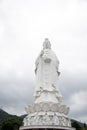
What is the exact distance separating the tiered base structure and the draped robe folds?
0.58 m

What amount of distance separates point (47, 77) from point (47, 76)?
70mm

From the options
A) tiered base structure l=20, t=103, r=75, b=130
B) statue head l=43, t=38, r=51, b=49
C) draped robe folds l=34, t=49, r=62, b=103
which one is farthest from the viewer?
statue head l=43, t=38, r=51, b=49

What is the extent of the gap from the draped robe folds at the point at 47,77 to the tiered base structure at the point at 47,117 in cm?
58

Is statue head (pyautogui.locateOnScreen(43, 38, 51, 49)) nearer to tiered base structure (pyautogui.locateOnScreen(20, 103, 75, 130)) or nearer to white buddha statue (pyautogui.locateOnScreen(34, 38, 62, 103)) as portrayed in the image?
white buddha statue (pyautogui.locateOnScreen(34, 38, 62, 103))

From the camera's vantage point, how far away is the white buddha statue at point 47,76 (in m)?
19.4

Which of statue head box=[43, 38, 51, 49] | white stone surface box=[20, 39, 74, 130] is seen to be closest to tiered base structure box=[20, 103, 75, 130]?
white stone surface box=[20, 39, 74, 130]

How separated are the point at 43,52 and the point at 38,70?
1222 mm

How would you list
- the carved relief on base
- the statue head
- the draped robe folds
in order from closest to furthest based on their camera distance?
the carved relief on base
the draped robe folds
the statue head

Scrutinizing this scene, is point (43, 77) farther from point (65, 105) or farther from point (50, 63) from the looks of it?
point (65, 105)

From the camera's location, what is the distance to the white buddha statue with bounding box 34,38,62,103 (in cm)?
1944

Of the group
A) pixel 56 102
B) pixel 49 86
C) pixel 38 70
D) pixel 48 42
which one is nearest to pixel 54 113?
pixel 56 102

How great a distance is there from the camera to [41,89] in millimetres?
19672

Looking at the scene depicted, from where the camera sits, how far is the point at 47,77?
20219mm

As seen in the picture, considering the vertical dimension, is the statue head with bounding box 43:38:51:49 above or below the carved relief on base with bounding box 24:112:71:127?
above
